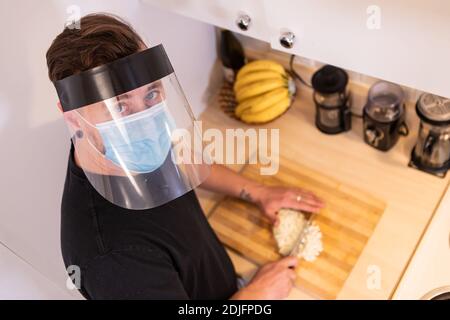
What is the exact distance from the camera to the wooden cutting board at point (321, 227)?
1.26 meters

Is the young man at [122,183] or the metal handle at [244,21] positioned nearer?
the young man at [122,183]

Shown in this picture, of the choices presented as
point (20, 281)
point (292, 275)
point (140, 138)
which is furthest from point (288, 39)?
point (20, 281)

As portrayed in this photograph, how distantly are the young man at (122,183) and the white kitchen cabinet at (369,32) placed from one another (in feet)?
0.82

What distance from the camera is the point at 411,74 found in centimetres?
96

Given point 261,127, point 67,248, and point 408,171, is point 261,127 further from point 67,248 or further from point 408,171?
point 67,248

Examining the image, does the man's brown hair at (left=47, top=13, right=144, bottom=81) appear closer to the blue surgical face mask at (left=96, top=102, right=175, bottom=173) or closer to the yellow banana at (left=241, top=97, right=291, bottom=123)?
the blue surgical face mask at (left=96, top=102, right=175, bottom=173)

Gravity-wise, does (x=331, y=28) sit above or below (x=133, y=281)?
above

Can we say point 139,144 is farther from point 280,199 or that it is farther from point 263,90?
point 263,90

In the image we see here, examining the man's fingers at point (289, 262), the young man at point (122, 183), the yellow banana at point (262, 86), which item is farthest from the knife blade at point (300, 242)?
the yellow banana at point (262, 86)

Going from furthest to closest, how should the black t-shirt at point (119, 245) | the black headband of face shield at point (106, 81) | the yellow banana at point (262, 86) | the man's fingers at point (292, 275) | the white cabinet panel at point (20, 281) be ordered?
the yellow banana at point (262, 86) → the man's fingers at point (292, 275) → the white cabinet panel at point (20, 281) → the black t-shirt at point (119, 245) → the black headband of face shield at point (106, 81)

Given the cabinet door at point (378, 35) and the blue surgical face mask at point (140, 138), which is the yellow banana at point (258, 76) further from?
the blue surgical face mask at point (140, 138)

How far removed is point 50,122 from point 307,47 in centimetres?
54
